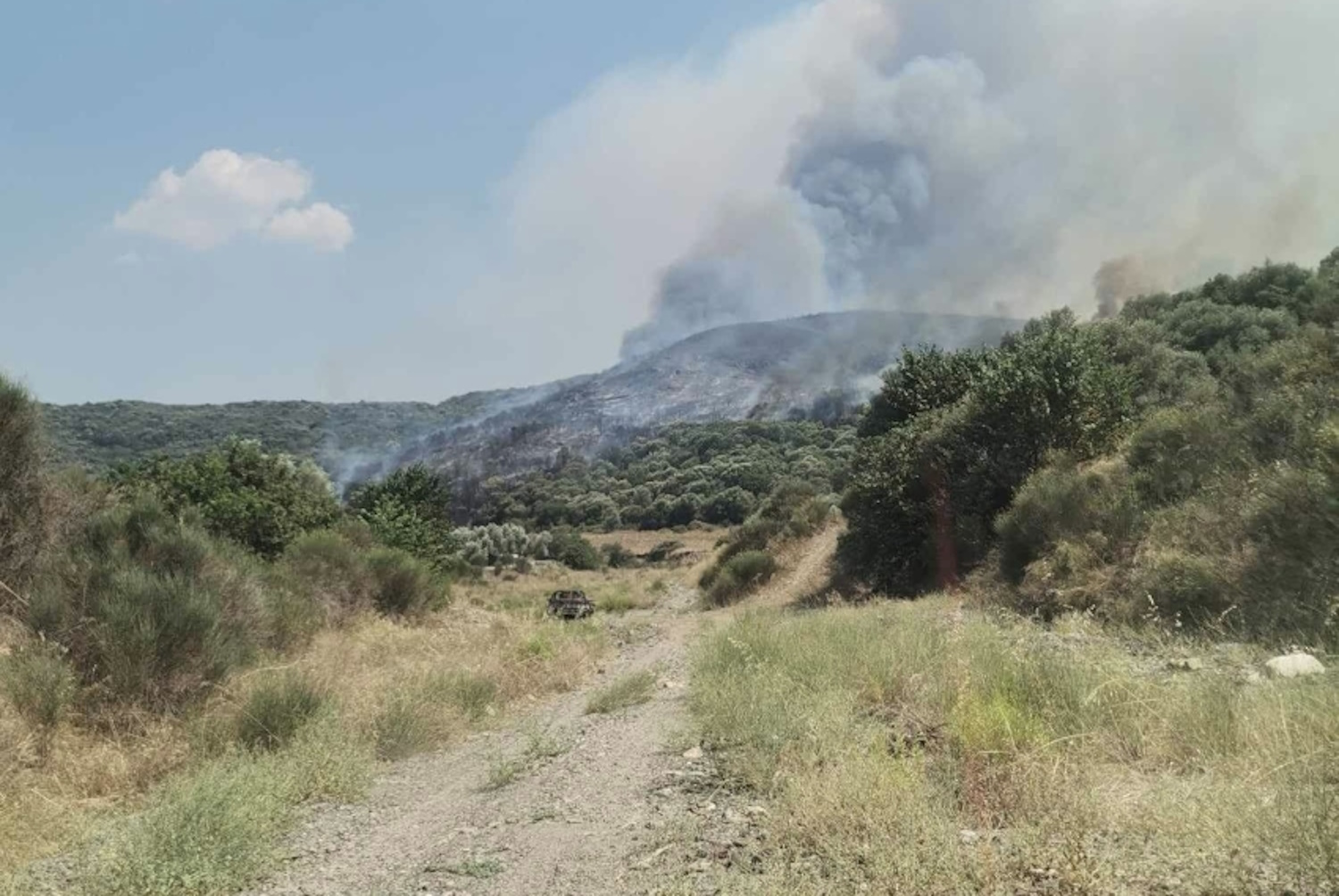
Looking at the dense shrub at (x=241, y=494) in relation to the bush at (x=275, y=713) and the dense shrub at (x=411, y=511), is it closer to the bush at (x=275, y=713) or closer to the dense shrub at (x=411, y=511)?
the dense shrub at (x=411, y=511)

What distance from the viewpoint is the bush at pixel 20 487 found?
446 inches

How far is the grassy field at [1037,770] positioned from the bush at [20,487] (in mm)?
9491

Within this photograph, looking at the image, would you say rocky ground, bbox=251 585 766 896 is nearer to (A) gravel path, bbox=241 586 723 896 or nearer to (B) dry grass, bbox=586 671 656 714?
(A) gravel path, bbox=241 586 723 896

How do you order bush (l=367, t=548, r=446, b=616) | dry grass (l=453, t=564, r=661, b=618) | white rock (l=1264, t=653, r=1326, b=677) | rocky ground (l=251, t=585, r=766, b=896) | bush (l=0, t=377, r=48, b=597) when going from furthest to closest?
dry grass (l=453, t=564, r=661, b=618) < bush (l=367, t=548, r=446, b=616) < bush (l=0, t=377, r=48, b=597) < white rock (l=1264, t=653, r=1326, b=677) < rocky ground (l=251, t=585, r=766, b=896)

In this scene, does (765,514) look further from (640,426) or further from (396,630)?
(640,426)

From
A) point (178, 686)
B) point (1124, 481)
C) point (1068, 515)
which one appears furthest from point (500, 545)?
point (178, 686)

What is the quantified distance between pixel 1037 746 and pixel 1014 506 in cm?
1284

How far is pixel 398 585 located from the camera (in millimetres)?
20891

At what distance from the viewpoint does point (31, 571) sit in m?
11.2

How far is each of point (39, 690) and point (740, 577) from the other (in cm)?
2627

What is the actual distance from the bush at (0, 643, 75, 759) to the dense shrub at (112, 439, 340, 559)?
10141 mm

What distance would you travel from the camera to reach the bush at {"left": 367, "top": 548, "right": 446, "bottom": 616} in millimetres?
20406

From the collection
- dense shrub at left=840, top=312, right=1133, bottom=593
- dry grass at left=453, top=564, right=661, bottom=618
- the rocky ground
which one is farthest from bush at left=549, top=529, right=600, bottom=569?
the rocky ground

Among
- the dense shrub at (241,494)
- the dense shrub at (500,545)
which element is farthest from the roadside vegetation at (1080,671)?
the dense shrub at (500,545)
